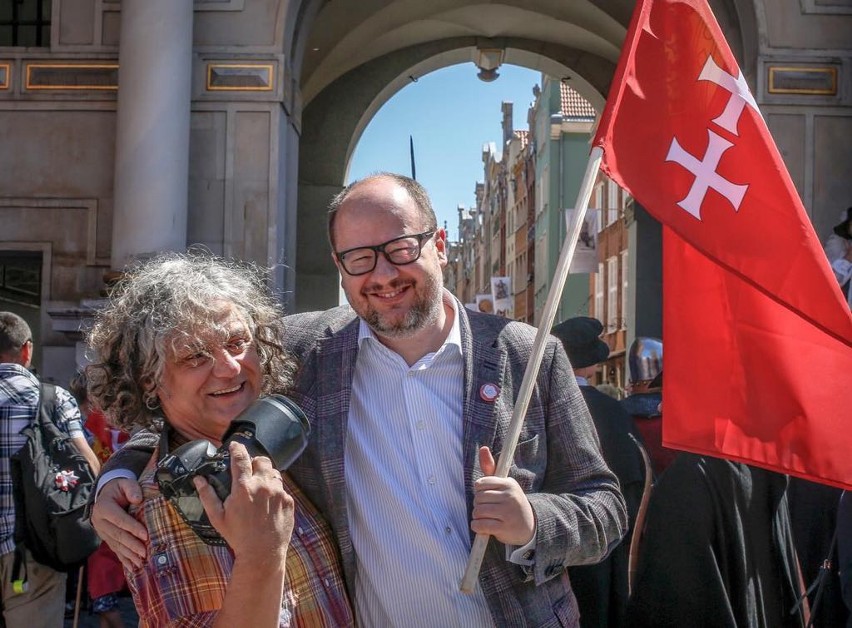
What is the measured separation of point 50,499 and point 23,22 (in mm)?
8202

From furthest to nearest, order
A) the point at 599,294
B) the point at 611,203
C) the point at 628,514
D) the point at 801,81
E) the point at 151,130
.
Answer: the point at 599,294, the point at 611,203, the point at 801,81, the point at 151,130, the point at 628,514

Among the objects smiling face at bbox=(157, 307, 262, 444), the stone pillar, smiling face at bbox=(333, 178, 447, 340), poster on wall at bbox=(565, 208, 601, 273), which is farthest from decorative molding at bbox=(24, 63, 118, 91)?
smiling face at bbox=(157, 307, 262, 444)

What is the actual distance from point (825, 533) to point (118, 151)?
755 cm

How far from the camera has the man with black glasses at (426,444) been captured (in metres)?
2.48

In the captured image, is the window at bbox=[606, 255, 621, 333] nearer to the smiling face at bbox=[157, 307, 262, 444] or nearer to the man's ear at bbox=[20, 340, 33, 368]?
the man's ear at bbox=[20, 340, 33, 368]

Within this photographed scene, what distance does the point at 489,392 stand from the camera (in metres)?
2.60

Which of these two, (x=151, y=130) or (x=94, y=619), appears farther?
(x=151, y=130)

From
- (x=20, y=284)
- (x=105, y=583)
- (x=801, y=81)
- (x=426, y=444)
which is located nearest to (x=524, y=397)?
(x=426, y=444)

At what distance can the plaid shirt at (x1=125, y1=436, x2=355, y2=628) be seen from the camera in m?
2.24

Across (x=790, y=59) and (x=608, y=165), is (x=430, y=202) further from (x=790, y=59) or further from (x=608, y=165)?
(x=790, y=59)

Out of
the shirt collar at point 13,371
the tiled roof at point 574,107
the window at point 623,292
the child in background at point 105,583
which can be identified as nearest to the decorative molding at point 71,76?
the child in background at point 105,583

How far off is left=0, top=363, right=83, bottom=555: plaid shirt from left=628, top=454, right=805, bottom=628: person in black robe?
2.82m

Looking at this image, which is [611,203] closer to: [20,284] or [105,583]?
[20,284]

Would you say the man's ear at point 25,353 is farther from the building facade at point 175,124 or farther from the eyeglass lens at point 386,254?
the building facade at point 175,124
